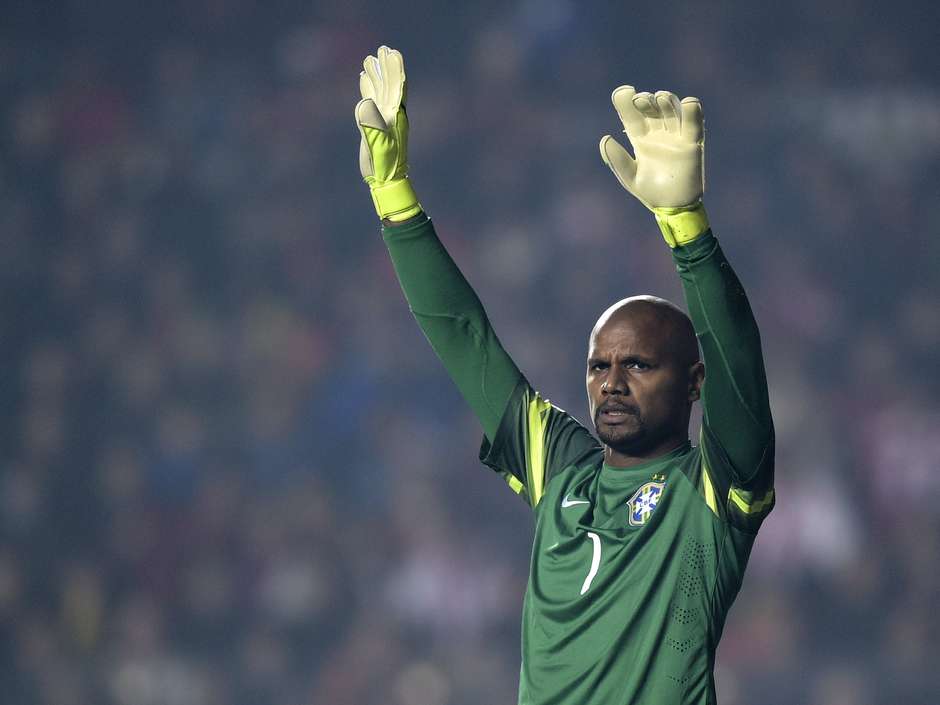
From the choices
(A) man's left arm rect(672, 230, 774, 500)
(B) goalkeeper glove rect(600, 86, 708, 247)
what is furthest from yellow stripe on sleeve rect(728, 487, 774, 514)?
(B) goalkeeper glove rect(600, 86, 708, 247)

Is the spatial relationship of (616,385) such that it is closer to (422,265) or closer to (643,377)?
(643,377)

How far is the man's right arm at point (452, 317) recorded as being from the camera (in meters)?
2.83

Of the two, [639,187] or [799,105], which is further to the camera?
[799,105]

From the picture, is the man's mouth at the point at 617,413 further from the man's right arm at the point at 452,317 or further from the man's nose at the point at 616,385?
the man's right arm at the point at 452,317

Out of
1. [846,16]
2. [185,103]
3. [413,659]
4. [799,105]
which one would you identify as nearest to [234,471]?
[413,659]

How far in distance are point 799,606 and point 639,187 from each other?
4.33 metres

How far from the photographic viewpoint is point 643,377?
8.41 ft

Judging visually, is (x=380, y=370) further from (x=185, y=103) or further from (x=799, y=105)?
(x=799, y=105)

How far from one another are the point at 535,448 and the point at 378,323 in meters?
4.37

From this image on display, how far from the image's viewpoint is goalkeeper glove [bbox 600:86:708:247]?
2234 millimetres

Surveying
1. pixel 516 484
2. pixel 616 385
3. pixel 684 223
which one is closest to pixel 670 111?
pixel 684 223

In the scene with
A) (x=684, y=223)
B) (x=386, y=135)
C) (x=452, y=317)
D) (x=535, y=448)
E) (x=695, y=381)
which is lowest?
(x=535, y=448)

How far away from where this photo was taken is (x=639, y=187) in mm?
2275

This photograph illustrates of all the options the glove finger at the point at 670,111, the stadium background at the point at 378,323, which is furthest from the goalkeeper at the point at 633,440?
the stadium background at the point at 378,323
